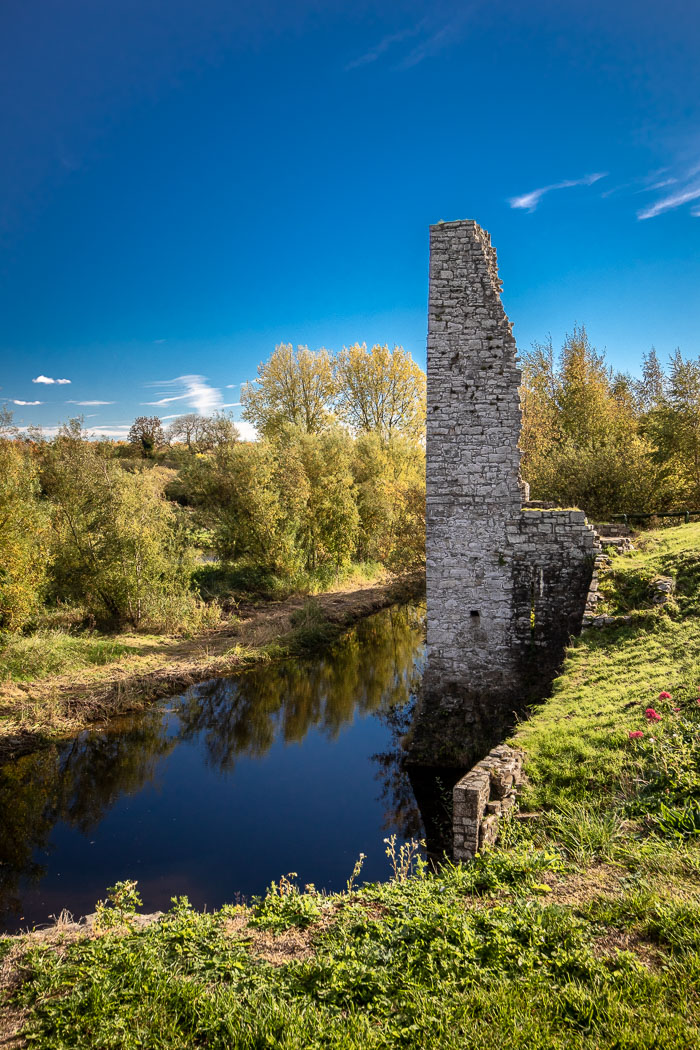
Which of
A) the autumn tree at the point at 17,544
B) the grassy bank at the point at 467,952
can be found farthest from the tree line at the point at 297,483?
the grassy bank at the point at 467,952

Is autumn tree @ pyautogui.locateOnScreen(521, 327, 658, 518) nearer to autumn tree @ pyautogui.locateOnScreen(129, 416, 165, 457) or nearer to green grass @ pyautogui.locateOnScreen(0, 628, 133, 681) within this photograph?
green grass @ pyautogui.locateOnScreen(0, 628, 133, 681)

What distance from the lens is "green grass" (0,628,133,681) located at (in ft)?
39.0

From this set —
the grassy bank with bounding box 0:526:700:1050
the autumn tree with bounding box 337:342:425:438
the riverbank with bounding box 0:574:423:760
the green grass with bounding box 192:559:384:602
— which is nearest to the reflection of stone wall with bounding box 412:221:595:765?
the grassy bank with bounding box 0:526:700:1050

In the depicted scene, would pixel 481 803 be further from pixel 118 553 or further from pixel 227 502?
pixel 227 502

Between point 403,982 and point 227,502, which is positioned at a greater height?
point 227,502

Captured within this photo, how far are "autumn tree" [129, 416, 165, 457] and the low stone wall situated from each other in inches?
1383

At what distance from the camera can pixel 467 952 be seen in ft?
10.9

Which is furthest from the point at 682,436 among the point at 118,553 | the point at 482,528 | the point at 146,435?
the point at 146,435

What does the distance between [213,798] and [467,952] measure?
6.78 m

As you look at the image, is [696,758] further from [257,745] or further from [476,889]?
[257,745]

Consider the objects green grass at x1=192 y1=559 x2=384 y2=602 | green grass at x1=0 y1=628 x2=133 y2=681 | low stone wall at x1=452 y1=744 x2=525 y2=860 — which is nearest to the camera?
low stone wall at x1=452 y1=744 x2=525 y2=860

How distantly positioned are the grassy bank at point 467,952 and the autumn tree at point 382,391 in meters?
23.9

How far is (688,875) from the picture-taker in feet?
12.1

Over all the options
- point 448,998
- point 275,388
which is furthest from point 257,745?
point 275,388
